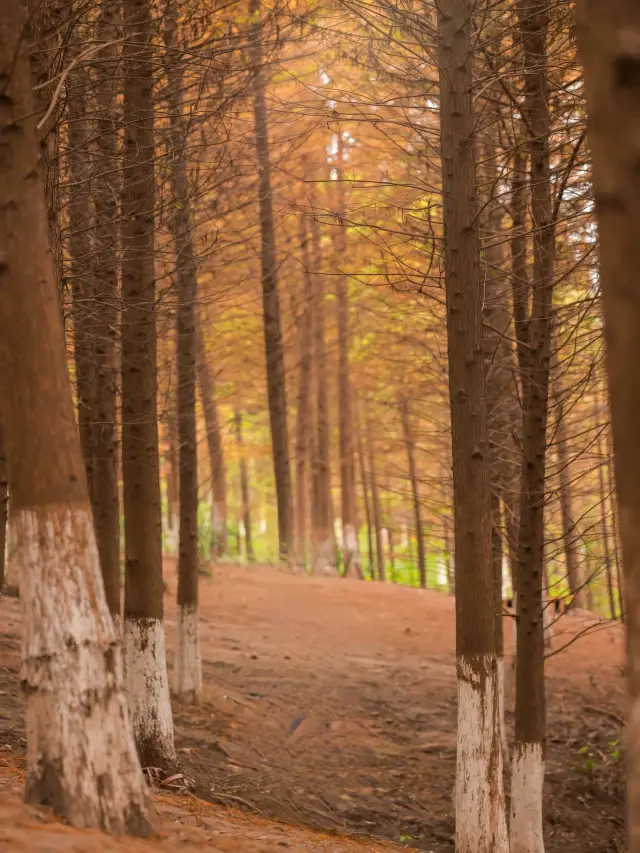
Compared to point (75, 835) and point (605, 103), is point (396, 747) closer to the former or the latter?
point (75, 835)

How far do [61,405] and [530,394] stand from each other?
454 centimetres

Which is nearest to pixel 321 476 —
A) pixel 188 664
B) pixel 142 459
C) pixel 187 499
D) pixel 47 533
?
pixel 187 499

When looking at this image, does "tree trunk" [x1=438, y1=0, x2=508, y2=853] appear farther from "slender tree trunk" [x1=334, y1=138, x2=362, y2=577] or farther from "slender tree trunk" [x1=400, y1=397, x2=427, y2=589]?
"slender tree trunk" [x1=334, y1=138, x2=362, y2=577]

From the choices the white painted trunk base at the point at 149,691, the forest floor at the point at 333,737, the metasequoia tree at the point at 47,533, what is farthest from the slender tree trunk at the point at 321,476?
the metasequoia tree at the point at 47,533

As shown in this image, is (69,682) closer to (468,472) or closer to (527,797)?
(468,472)

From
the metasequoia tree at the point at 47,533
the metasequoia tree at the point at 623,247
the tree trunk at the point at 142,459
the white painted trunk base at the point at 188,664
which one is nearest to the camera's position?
the metasequoia tree at the point at 623,247

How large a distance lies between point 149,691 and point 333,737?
136 inches

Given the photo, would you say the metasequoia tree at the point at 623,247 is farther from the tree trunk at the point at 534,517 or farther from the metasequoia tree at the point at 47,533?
the tree trunk at the point at 534,517

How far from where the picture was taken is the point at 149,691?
24.0 feet

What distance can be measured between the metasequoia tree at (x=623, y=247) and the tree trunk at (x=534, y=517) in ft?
14.6

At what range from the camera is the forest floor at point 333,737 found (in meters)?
5.82

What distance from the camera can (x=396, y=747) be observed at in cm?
1003

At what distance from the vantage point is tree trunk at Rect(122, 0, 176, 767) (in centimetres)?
722

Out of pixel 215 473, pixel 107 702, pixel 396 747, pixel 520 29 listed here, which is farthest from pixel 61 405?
pixel 215 473
